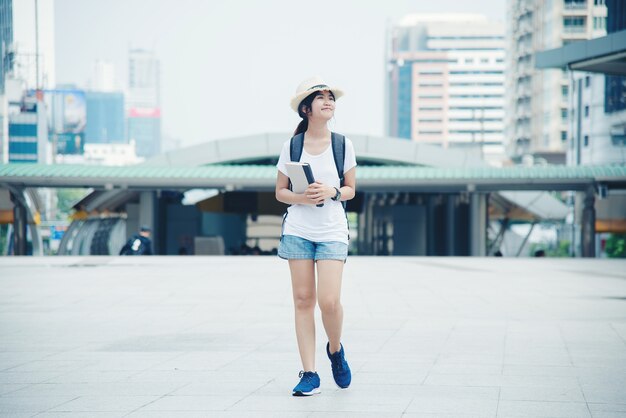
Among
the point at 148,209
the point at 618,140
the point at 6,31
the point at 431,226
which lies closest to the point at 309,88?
the point at 148,209

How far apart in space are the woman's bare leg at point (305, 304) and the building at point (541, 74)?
92350 millimetres

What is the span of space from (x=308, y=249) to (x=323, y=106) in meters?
0.81

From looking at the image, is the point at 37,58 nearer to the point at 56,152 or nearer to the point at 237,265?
the point at 237,265

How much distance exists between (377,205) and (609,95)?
30871 millimetres

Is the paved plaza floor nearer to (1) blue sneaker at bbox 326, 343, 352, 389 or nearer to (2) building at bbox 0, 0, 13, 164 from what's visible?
(1) blue sneaker at bbox 326, 343, 352, 389

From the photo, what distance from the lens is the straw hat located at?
6145 mm

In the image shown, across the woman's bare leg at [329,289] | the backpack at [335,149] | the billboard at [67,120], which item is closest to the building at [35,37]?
the backpack at [335,149]

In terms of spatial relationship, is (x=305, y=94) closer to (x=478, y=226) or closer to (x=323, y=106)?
(x=323, y=106)

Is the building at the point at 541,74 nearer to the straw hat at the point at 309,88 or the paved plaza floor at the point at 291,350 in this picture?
the paved plaza floor at the point at 291,350

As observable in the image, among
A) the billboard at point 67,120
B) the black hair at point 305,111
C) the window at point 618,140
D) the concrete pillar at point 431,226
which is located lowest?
the concrete pillar at point 431,226

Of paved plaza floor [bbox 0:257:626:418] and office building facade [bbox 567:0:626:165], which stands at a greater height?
office building facade [bbox 567:0:626:165]

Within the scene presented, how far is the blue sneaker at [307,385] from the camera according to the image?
5.90 m

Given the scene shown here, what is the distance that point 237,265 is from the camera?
2238 cm

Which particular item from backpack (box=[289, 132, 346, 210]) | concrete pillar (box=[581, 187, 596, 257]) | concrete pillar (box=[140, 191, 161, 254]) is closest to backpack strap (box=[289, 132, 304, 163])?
backpack (box=[289, 132, 346, 210])
